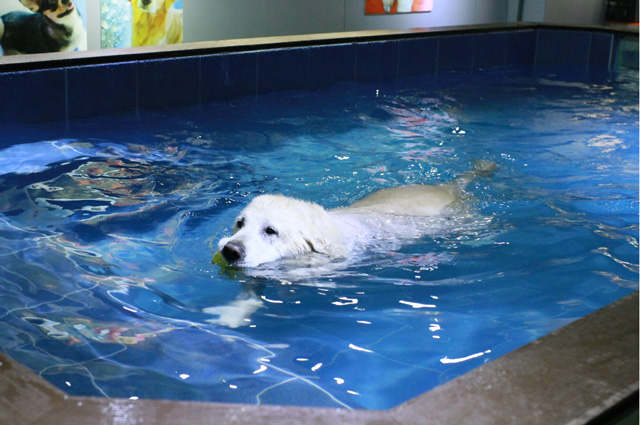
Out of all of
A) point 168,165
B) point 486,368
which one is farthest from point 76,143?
point 486,368

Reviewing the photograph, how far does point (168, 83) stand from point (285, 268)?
15.8 ft

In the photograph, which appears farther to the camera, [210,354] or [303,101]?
[303,101]

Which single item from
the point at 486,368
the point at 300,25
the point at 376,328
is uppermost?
the point at 300,25

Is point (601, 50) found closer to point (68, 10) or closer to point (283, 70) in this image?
point (283, 70)

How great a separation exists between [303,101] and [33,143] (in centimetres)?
343

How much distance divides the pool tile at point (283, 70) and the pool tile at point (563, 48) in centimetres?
520

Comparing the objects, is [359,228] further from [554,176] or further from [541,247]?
[554,176]

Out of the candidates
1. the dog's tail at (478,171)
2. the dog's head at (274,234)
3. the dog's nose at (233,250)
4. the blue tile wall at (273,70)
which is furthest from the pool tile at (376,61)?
the dog's nose at (233,250)

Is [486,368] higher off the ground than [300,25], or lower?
lower

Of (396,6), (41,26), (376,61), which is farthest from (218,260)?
(396,6)

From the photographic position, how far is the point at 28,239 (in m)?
4.53

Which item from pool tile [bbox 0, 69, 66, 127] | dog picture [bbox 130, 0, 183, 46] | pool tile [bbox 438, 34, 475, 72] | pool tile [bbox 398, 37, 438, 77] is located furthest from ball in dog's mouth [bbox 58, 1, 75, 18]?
pool tile [bbox 438, 34, 475, 72]

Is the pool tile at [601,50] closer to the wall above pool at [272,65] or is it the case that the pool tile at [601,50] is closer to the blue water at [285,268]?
the wall above pool at [272,65]

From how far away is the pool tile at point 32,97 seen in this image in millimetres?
7029
